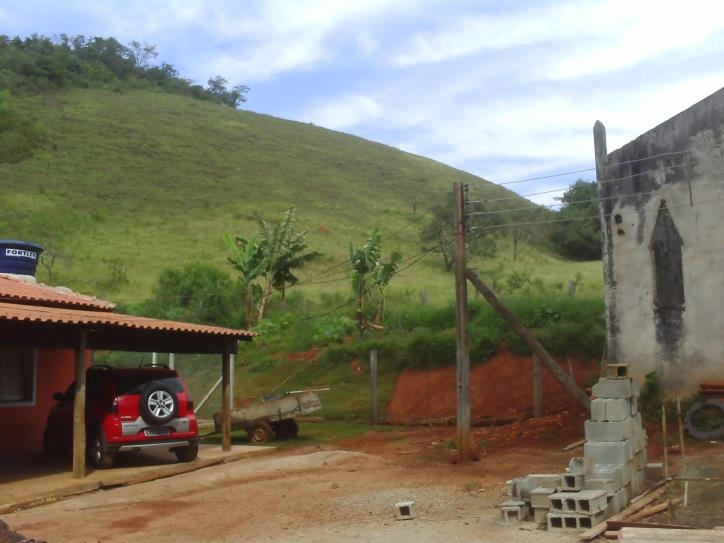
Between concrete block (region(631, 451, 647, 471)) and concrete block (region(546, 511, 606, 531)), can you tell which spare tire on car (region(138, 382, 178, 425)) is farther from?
concrete block (region(631, 451, 647, 471))

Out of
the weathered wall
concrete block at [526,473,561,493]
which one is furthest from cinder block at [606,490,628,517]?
the weathered wall

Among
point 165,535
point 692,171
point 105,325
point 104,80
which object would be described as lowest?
point 165,535

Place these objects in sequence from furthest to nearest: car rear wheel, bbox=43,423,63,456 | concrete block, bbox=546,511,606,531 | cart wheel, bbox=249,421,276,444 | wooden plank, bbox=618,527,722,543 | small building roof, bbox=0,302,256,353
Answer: cart wheel, bbox=249,421,276,444
car rear wheel, bbox=43,423,63,456
small building roof, bbox=0,302,256,353
concrete block, bbox=546,511,606,531
wooden plank, bbox=618,527,722,543

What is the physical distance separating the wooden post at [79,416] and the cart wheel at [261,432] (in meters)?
5.57

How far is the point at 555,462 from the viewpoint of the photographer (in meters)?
13.5

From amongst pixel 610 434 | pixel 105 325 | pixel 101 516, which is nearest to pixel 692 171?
pixel 610 434

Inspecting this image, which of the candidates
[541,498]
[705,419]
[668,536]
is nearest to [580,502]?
[541,498]

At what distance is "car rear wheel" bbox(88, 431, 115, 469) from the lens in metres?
13.6

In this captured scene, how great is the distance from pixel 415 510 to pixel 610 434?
2402 millimetres

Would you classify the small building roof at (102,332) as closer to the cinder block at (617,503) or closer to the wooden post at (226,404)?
the wooden post at (226,404)

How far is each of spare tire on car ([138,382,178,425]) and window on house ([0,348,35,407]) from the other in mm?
3716

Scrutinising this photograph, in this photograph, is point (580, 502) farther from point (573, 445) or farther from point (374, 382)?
point (374, 382)

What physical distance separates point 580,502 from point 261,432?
10208mm

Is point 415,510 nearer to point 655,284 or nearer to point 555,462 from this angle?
point 555,462
